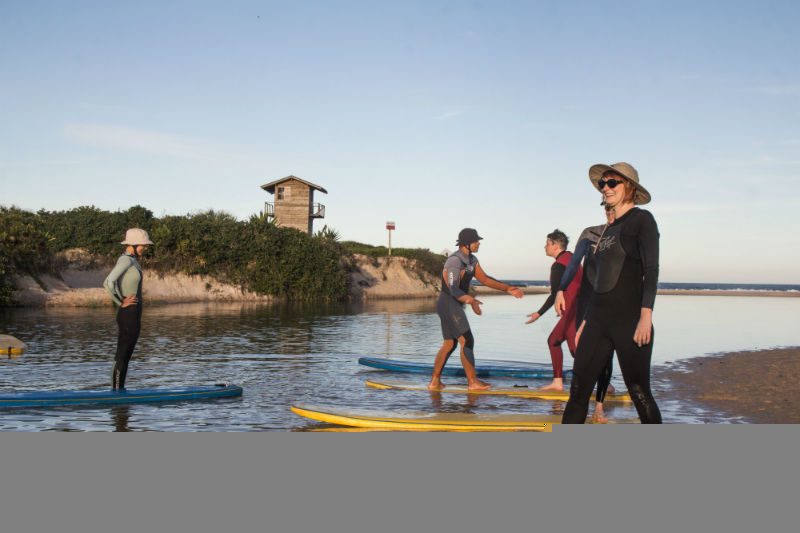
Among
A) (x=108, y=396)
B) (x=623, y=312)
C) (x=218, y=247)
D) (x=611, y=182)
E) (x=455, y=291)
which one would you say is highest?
(x=218, y=247)

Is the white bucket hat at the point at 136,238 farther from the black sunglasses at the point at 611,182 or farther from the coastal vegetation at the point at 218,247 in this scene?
the coastal vegetation at the point at 218,247

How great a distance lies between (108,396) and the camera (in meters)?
9.41

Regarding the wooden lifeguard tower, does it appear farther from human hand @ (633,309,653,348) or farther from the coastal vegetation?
human hand @ (633,309,653,348)

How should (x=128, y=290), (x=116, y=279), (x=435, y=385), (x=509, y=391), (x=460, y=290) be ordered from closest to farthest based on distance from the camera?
(x=116, y=279) < (x=128, y=290) < (x=460, y=290) < (x=509, y=391) < (x=435, y=385)

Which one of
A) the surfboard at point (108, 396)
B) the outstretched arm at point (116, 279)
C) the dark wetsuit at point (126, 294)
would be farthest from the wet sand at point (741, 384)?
the outstretched arm at point (116, 279)

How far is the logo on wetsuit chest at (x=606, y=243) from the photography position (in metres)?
5.74

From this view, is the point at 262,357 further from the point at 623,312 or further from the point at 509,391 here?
the point at 623,312

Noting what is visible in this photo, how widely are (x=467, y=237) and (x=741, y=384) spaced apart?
18.5 feet

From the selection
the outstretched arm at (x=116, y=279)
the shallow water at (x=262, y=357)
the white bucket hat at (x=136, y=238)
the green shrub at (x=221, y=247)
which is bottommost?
the shallow water at (x=262, y=357)

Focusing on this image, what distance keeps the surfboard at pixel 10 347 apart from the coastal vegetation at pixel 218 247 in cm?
2603

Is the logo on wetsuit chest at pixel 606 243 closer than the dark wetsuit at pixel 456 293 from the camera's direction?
Yes

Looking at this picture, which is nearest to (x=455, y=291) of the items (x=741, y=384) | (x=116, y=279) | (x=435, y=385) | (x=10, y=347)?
(x=435, y=385)

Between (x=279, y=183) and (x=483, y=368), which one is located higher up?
(x=279, y=183)

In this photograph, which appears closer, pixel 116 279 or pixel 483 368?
pixel 116 279
